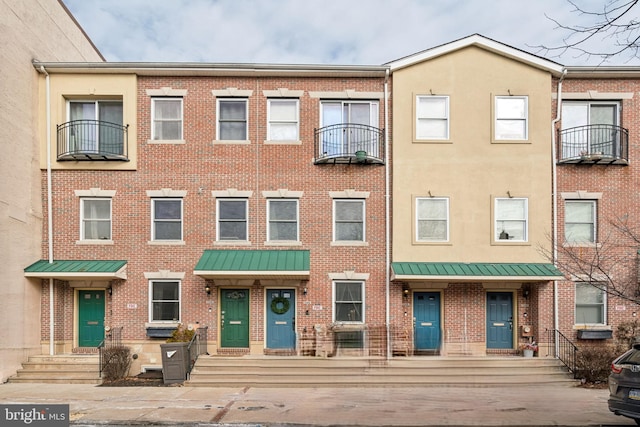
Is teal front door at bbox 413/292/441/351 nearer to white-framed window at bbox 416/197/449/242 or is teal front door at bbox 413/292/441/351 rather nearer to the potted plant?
white-framed window at bbox 416/197/449/242

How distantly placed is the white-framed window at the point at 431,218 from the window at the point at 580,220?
4.09 metres

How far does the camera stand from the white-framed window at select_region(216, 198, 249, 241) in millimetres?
15211

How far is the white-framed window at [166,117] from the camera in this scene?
1534cm

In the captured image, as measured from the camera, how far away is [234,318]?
15.0 m

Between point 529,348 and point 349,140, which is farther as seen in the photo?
point 349,140

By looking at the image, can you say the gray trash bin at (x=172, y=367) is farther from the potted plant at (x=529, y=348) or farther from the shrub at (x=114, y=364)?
the potted plant at (x=529, y=348)

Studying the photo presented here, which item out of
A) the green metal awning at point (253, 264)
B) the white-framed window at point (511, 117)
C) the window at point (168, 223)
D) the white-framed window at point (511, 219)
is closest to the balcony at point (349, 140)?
the green metal awning at point (253, 264)

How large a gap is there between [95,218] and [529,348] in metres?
14.8

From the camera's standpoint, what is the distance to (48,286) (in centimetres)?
1485

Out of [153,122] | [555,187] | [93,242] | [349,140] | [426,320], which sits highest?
[153,122]

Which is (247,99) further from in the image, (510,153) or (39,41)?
(510,153)

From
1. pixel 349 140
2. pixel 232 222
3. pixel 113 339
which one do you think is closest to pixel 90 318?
pixel 113 339

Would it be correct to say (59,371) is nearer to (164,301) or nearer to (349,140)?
(164,301)

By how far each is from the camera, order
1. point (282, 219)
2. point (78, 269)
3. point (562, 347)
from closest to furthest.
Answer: point (78, 269)
point (562, 347)
point (282, 219)
